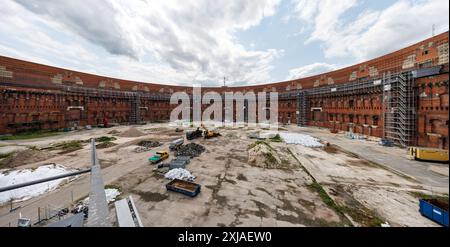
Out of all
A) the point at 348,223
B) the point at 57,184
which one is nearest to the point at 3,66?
the point at 57,184

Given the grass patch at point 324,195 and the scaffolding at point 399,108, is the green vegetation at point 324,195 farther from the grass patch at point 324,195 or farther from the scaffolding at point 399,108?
the scaffolding at point 399,108

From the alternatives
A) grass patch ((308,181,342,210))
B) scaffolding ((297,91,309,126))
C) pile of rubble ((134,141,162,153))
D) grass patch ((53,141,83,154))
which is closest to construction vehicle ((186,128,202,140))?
pile of rubble ((134,141,162,153))

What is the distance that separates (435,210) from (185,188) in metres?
11.7

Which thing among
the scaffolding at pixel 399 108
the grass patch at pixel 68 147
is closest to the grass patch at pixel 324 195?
the scaffolding at pixel 399 108

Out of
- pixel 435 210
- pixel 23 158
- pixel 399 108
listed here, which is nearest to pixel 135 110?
pixel 23 158

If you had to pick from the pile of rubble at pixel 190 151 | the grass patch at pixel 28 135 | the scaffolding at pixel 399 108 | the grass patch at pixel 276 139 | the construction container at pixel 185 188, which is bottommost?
the construction container at pixel 185 188

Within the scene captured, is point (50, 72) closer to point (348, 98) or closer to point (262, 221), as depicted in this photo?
point (262, 221)

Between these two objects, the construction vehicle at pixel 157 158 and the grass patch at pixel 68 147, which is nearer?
the construction vehicle at pixel 157 158

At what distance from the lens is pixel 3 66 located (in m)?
24.2

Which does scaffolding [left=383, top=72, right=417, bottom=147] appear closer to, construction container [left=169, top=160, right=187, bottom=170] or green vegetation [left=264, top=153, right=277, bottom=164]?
green vegetation [left=264, top=153, right=277, bottom=164]

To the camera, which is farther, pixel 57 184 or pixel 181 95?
pixel 181 95

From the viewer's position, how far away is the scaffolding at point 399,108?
60.2 feet

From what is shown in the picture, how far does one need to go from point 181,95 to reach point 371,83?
161 ft

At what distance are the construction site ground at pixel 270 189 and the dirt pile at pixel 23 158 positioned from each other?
13cm
